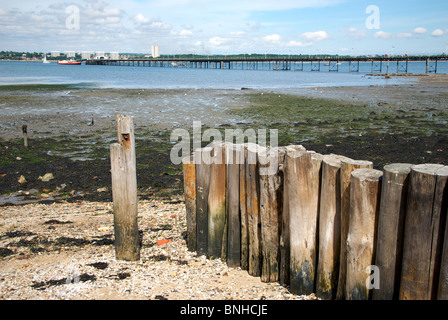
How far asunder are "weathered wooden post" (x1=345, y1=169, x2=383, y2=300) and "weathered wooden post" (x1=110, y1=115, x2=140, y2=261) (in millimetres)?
3255

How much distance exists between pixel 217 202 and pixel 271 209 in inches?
40.1

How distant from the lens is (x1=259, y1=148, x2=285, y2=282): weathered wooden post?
534 centimetres

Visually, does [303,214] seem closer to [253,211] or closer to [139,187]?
[253,211]

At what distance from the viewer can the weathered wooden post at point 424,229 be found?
390cm

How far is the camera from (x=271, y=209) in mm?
5418

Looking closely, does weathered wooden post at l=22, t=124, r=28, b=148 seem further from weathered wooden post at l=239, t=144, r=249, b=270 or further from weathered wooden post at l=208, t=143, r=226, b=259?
weathered wooden post at l=239, t=144, r=249, b=270

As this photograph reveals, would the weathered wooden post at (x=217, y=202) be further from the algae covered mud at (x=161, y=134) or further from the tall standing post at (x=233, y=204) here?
the algae covered mud at (x=161, y=134)

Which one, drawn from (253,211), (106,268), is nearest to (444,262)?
(253,211)

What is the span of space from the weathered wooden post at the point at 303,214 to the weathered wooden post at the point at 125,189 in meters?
2.42

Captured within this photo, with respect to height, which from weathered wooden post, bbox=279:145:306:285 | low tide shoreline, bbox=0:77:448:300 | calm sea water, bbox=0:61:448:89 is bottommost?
low tide shoreline, bbox=0:77:448:300

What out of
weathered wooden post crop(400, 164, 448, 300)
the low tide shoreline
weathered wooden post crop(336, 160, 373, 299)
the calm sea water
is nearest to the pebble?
the low tide shoreline

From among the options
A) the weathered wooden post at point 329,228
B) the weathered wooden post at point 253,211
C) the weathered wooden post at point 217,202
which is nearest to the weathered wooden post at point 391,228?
the weathered wooden post at point 329,228
